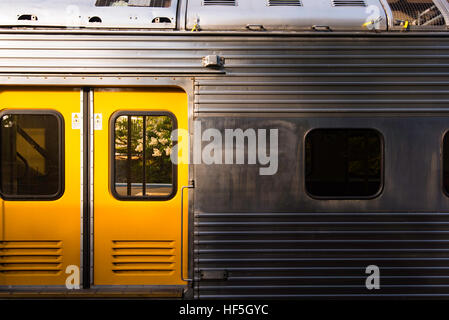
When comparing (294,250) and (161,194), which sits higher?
(161,194)

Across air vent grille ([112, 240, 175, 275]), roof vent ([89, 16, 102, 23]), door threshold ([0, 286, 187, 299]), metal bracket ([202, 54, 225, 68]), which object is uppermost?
roof vent ([89, 16, 102, 23])

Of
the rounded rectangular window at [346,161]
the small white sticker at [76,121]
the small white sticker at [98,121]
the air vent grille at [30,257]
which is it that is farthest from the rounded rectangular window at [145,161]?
the rounded rectangular window at [346,161]

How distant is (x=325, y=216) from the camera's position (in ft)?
9.51

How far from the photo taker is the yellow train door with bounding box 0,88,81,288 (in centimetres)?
297

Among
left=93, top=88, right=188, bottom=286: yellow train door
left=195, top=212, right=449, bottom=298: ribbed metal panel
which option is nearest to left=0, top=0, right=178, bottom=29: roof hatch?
left=93, top=88, right=188, bottom=286: yellow train door

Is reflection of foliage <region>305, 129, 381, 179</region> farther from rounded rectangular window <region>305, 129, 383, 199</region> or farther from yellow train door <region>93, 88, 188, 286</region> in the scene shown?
yellow train door <region>93, 88, 188, 286</region>

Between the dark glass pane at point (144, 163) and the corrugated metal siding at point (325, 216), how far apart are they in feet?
1.20

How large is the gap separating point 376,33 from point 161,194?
7.94ft

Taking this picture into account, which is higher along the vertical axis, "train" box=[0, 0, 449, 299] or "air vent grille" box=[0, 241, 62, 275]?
"train" box=[0, 0, 449, 299]

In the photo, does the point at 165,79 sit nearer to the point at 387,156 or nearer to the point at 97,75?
the point at 97,75

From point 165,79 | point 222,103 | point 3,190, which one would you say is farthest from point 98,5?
point 3,190

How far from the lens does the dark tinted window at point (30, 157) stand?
2.97 m

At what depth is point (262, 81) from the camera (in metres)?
2.93

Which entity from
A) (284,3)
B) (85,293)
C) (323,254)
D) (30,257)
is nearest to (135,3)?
(284,3)
